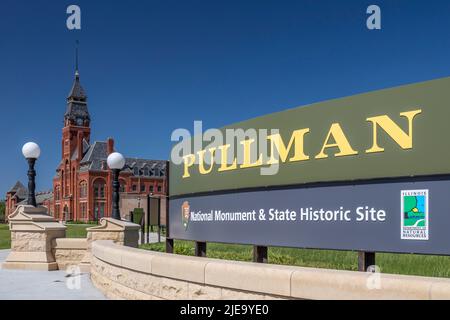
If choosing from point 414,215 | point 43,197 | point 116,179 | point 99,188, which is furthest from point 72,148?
point 414,215

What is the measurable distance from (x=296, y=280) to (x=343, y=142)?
299 cm

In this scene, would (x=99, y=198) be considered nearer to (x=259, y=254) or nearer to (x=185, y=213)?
(x=185, y=213)

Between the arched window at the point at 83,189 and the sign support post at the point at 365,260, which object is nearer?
the sign support post at the point at 365,260

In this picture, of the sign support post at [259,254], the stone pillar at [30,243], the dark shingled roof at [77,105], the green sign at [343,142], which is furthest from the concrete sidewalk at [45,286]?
the dark shingled roof at [77,105]

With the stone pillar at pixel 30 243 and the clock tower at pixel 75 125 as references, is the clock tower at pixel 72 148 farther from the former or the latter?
the stone pillar at pixel 30 243

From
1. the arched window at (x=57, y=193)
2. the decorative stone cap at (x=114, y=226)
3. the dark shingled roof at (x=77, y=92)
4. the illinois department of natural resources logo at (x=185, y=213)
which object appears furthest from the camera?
the dark shingled roof at (x=77, y=92)

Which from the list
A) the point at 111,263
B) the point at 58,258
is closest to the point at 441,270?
the point at 111,263

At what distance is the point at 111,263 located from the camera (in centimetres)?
913

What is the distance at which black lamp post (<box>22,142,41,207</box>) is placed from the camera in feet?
51.0

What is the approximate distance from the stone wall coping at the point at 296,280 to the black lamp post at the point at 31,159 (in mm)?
9653

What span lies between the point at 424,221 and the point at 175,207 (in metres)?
6.61

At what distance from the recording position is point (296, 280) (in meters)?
5.17

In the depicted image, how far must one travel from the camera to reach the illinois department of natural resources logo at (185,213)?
11.2 meters

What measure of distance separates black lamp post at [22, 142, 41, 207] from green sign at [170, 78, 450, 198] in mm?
7425
